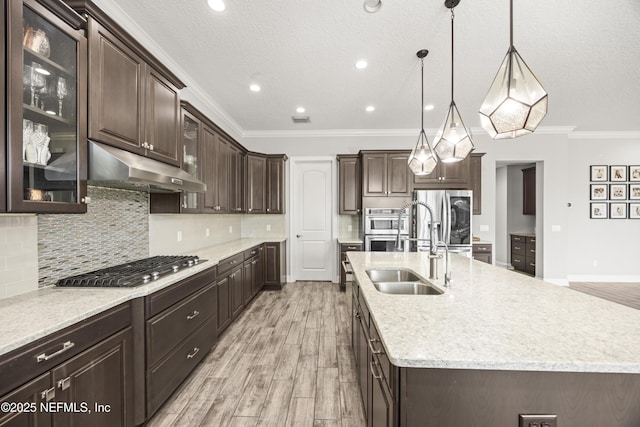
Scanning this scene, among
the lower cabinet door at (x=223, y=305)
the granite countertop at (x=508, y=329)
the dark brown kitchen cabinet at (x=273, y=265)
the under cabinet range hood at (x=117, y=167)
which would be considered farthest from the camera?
the dark brown kitchen cabinet at (x=273, y=265)

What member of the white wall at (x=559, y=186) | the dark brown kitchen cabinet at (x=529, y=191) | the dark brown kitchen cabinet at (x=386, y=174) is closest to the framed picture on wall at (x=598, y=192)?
the white wall at (x=559, y=186)

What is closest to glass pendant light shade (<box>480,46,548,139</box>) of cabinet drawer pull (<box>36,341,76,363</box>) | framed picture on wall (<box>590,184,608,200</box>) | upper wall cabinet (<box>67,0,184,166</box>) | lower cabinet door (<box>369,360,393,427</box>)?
lower cabinet door (<box>369,360,393,427</box>)

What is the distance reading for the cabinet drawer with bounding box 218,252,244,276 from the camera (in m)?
2.80

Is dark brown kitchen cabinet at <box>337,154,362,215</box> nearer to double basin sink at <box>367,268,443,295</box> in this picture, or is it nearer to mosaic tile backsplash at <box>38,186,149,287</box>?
double basin sink at <box>367,268,443,295</box>

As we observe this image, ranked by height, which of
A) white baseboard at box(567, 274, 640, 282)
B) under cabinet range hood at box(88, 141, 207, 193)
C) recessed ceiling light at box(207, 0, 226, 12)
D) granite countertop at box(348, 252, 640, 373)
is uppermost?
recessed ceiling light at box(207, 0, 226, 12)

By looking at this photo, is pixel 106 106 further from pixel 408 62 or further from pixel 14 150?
pixel 408 62

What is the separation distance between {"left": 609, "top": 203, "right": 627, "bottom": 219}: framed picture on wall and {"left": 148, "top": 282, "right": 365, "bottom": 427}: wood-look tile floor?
19.7ft

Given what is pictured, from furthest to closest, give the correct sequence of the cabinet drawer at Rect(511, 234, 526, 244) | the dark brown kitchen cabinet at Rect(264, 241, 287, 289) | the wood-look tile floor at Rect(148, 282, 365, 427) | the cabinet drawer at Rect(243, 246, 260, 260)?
the cabinet drawer at Rect(511, 234, 526, 244) < the dark brown kitchen cabinet at Rect(264, 241, 287, 289) < the cabinet drawer at Rect(243, 246, 260, 260) < the wood-look tile floor at Rect(148, 282, 365, 427)

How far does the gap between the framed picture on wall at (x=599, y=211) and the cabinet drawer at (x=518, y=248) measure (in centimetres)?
131

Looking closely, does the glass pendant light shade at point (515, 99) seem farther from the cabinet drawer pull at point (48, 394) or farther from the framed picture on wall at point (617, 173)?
the framed picture on wall at point (617, 173)

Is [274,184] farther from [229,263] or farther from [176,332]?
[176,332]

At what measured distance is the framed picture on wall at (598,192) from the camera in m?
5.30

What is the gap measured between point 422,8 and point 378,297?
7.39 feet

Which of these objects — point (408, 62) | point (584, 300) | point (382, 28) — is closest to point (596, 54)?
point (408, 62)
